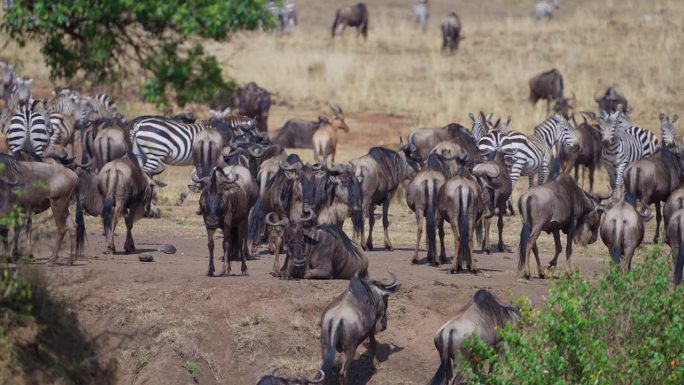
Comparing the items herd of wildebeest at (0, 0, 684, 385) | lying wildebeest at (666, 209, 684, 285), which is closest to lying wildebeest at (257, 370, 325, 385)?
herd of wildebeest at (0, 0, 684, 385)

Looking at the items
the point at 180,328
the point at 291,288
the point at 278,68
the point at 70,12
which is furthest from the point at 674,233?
the point at 278,68

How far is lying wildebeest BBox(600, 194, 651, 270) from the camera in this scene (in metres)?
16.6

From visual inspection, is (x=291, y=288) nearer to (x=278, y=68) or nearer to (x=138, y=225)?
(x=138, y=225)

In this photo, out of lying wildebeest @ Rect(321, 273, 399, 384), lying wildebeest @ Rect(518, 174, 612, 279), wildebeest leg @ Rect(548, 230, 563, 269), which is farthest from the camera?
wildebeest leg @ Rect(548, 230, 563, 269)

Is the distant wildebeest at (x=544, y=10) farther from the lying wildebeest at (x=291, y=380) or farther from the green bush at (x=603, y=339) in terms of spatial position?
the green bush at (x=603, y=339)

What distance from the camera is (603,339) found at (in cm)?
1236

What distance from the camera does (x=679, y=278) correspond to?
16875 mm

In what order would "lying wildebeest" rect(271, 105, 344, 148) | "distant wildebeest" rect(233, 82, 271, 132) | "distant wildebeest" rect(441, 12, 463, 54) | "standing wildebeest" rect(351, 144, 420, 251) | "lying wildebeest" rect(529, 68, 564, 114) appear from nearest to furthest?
"standing wildebeest" rect(351, 144, 420, 251)
"lying wildebeest" rect(271, 105, 344, 148)
"distant wildebeest" rect(233, 82, 271, 132)
"lying wildebeest" rect(529, 68, 564, 114)
"distant wildebeest" rect(441, 12, 463, 54)

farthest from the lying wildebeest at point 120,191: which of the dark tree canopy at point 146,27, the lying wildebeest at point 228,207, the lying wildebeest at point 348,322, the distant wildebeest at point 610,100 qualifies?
the distant wildebeest at point 610,100

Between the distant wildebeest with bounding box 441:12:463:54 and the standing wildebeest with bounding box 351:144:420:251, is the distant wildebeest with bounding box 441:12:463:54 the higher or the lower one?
the higher one

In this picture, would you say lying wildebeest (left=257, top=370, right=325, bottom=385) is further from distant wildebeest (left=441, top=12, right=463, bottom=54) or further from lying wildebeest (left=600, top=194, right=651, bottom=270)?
distant wildebeest (left=441, top=12, right=463, bottom=54)

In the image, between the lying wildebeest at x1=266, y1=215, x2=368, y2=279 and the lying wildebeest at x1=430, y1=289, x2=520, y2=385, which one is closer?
the lying wildebeest at x1=430, y1=289, x2=520, y2=385

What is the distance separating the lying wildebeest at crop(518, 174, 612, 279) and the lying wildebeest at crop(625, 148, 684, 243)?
3.17 metres

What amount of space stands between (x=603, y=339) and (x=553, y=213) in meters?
4.81
